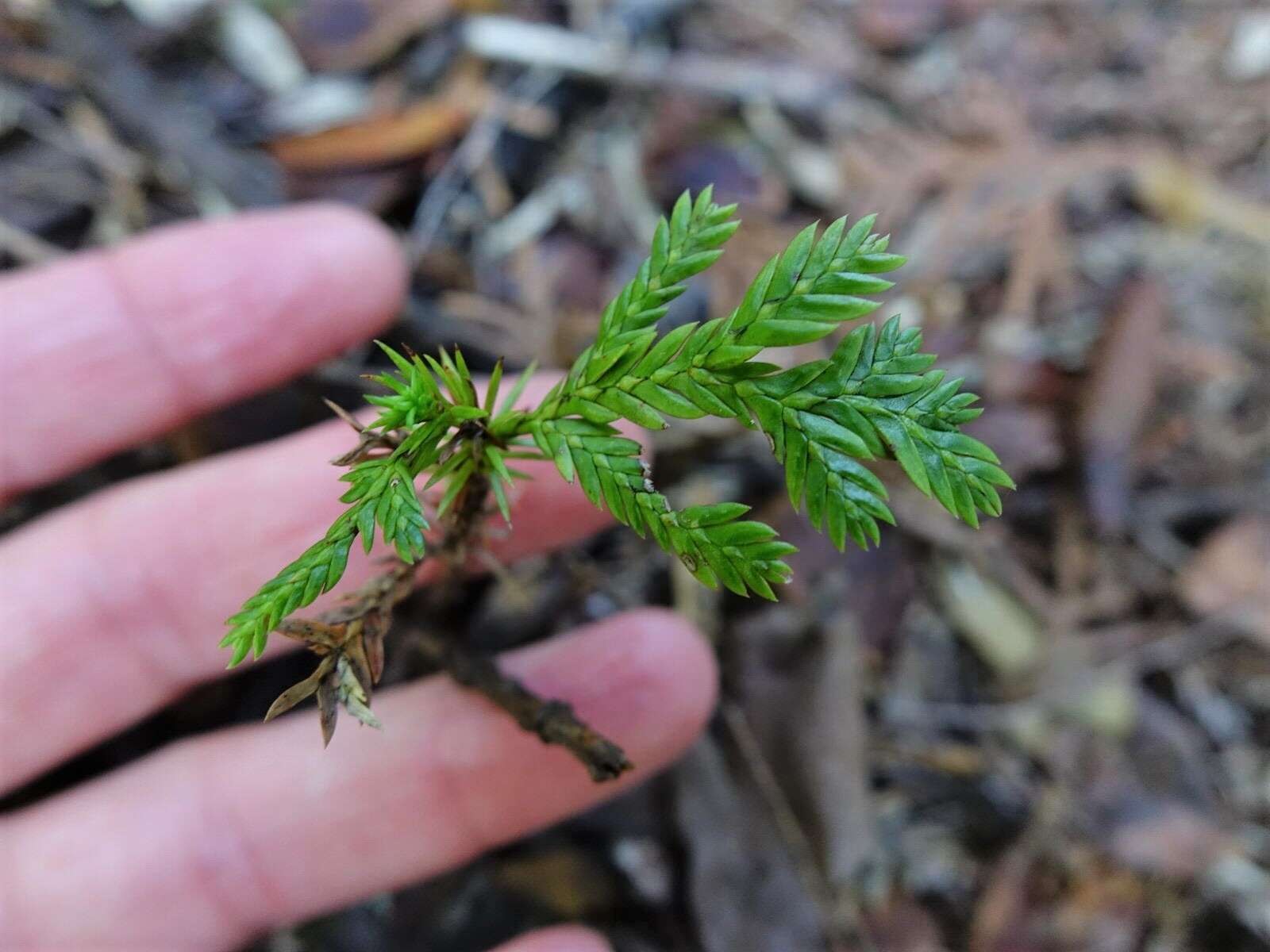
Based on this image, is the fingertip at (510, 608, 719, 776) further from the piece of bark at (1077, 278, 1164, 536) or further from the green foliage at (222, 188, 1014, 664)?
the piece of bark at (1077, 278, 1164, 536)

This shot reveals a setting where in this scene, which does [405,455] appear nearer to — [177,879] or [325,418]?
[325,418]

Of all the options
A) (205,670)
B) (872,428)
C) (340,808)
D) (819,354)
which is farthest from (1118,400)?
(205,670)

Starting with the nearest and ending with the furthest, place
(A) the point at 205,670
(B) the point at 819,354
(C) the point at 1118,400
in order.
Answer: (A) the point at 205,670 < (B) the point at 819,354 < (C) the point at 1118,400

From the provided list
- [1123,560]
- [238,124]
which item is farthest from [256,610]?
[1123,560]

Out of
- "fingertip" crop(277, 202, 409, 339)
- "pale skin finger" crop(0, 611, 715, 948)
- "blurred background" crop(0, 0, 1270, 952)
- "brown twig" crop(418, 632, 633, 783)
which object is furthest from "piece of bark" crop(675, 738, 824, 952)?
"fingertip" crop(277, 202, 409, 339)

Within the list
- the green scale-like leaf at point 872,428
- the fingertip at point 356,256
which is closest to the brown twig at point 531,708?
the green scale-like leaf at point 872,428

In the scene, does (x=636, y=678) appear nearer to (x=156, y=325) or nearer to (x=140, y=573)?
(x=140, y=573)

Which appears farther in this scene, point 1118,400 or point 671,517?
point 1118,400
